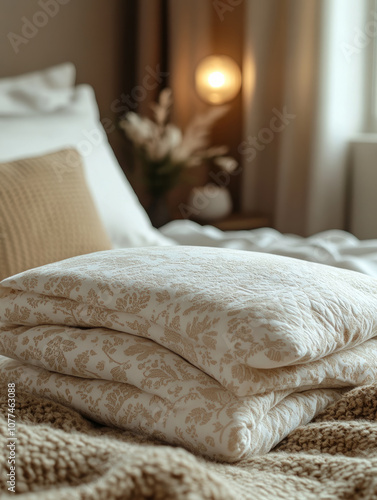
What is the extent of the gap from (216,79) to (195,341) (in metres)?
2.55

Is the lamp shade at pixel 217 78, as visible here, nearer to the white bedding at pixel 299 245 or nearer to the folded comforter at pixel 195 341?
the white bedding at pixel 299 245

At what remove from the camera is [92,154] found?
2119mm

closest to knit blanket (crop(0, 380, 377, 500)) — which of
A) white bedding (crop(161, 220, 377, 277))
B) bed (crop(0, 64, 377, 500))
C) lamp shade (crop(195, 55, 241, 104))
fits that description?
bed (crop(0, 64, 377, 500))

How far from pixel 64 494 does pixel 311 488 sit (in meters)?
0.29

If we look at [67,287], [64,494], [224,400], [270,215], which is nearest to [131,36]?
[270,215]

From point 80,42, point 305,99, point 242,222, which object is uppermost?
point 80,42

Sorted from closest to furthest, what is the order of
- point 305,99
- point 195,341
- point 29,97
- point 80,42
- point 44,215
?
point 195,341 < point 44,215 < point 29,97 < point 305,99 < point 80,42

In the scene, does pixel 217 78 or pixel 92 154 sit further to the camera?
pixel 217 78

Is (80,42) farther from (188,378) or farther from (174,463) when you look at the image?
(174,463)

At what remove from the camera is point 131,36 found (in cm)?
343

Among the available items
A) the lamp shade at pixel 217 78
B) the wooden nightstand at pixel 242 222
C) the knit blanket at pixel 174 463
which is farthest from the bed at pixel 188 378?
the lamp shade at pixel 217 78

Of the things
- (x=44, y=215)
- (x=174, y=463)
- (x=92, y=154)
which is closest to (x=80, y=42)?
(x=92, y=154)

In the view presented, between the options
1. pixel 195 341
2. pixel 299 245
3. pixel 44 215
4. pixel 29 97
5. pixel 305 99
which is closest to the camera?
pixel 195 341

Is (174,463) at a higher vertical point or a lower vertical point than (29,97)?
lower
